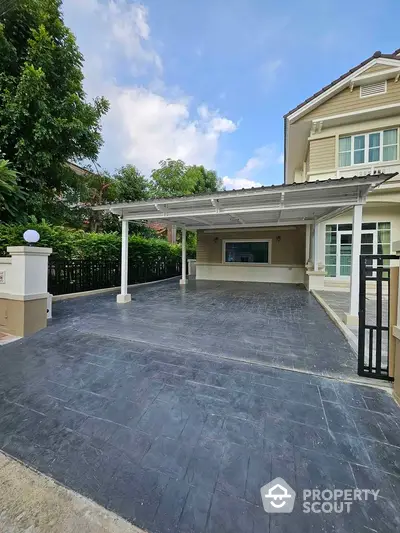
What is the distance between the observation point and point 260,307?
682 centimetres

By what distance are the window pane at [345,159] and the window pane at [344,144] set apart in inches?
6.9

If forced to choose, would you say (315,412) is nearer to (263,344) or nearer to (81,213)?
(263,344)

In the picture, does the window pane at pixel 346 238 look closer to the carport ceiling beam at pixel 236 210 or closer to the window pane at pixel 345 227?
the window pane at pixel 345 227

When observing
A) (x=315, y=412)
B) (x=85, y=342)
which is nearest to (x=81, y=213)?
(x=85, y=342)

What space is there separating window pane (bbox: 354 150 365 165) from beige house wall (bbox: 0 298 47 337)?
10.9 meters

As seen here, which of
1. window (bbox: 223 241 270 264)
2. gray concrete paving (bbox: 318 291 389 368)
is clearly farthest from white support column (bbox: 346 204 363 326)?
window (bbox: 223 241 270 264)

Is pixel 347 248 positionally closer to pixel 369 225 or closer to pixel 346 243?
pixel 346 243

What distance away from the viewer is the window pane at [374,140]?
8773mm

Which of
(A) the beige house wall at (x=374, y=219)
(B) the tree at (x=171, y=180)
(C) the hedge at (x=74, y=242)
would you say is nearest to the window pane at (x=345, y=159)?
(A) the beige house wall at (x=374, y=219)

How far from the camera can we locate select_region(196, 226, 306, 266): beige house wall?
12.2 meters

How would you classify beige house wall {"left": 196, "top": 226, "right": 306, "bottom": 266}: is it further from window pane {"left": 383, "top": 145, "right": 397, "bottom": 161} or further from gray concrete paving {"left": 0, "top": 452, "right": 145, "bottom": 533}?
gray concrete paving {"left": 0, "top": 452, "right": 145, "bottom": 533}

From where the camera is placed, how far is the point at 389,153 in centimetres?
862

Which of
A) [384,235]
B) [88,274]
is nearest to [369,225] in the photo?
[384,235]

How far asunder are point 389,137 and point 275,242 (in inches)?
231
